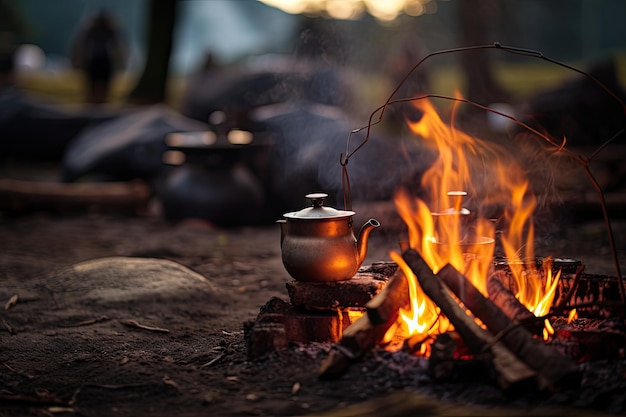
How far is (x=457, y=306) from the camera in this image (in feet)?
12.7

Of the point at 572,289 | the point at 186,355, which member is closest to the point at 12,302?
the point at 186,355

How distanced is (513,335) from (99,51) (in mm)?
17470

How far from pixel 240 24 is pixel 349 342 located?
83.0 meters

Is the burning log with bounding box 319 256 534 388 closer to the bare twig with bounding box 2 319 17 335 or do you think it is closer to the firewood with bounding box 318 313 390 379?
the firewood with bounding box 318 313 390 379

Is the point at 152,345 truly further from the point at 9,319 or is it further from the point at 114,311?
the point at 9,319

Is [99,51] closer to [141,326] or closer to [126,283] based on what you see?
[126,283]

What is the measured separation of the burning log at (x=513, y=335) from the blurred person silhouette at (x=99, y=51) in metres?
16.9

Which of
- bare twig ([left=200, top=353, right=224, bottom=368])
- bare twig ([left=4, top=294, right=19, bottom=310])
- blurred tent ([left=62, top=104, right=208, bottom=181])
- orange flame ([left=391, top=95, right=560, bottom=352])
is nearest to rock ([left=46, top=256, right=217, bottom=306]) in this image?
bare twig ([left=4, top=294, right=19, bottom=310])

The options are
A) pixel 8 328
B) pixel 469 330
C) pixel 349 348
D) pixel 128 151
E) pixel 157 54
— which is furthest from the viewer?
pixel 157 54

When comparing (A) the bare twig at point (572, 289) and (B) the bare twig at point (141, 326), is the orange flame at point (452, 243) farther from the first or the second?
(B) the bare twig at point (141, 326)

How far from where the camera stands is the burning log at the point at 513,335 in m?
3.46

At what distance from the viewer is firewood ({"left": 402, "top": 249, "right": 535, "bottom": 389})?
3.45m

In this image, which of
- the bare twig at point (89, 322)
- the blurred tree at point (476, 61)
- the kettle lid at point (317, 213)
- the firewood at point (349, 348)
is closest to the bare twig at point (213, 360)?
the firewood at point (349, 348)

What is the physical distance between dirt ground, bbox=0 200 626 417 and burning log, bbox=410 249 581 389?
10 cm
